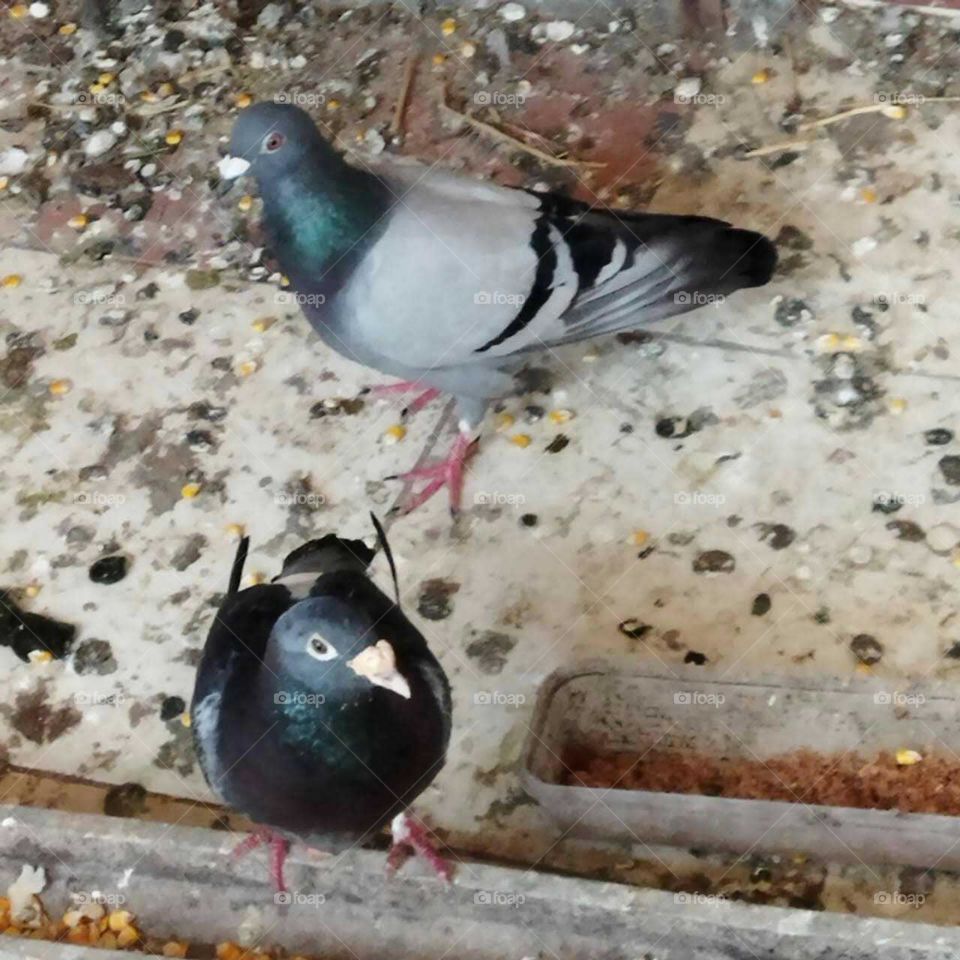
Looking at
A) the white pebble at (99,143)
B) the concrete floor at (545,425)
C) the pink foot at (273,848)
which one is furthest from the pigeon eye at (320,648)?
the white pebble at (99,143)

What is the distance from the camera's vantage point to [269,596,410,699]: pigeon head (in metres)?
1.54

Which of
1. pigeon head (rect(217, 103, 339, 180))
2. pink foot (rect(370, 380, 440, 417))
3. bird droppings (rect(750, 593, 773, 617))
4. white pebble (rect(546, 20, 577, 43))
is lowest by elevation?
bird droppings (rect(750, 593, 773, 617))

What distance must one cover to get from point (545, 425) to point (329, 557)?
846 mm

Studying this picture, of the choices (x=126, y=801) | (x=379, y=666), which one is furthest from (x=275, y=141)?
(x=126, y=801)

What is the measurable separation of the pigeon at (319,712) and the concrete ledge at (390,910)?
0.22 ft

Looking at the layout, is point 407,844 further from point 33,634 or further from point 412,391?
point 412,391

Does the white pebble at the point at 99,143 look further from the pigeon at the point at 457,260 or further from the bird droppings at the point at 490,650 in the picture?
the bird droppings at the point at 490,650

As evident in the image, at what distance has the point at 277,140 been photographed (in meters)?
2.25

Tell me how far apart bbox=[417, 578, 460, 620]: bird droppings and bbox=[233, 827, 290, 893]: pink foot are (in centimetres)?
64

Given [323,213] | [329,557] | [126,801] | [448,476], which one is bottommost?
[126,801]

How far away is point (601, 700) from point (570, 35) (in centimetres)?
208

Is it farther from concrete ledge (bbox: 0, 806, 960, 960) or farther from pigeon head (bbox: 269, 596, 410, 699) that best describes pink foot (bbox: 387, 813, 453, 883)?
pigeon head (bbox: 269, 596, 410, 699)

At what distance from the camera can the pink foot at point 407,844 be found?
6.03 ft

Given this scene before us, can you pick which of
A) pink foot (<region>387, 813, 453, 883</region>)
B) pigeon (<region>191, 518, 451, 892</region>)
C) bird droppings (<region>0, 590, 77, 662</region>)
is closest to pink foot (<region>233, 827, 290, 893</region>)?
pigeon (<region>191, 518, 451, 892</region>)
